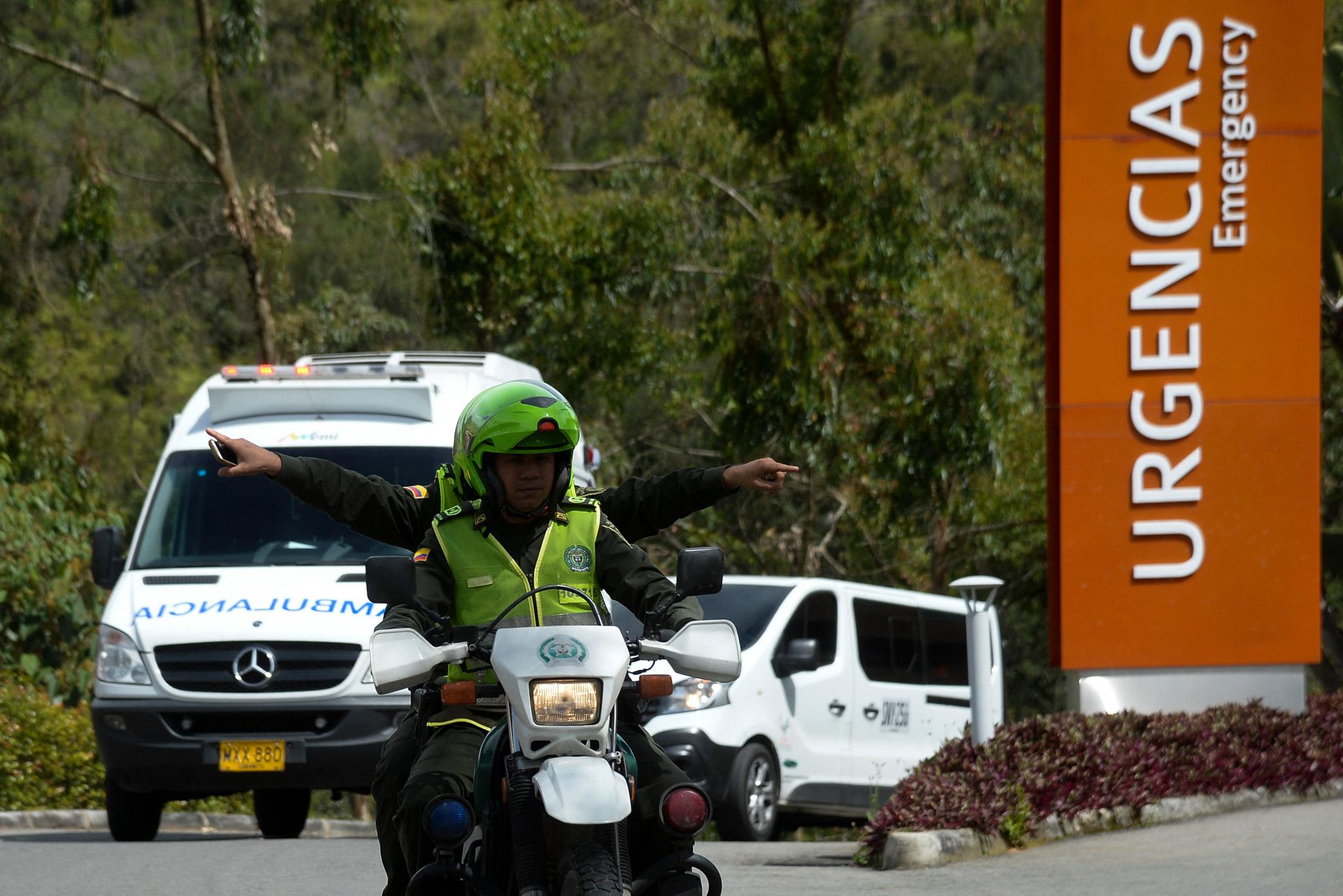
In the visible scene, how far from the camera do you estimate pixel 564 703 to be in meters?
4.16

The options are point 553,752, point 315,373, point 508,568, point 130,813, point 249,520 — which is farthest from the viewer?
point 315,373

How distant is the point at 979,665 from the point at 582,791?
23.1 ft

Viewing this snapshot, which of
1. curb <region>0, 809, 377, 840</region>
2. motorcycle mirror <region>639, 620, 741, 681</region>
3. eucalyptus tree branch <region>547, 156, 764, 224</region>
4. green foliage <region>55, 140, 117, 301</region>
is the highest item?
eucalyptus tree branch <region>547, 156, 764, 224</region>

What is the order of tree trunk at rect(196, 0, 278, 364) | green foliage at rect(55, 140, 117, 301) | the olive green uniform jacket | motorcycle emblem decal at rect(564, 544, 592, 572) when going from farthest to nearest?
Result: tree trunk at rect(196, 0, 278, 364)
green foliage at rect(55, 140, 117, 301)
the olive green uniform jacket
motorcycle emblem decal at rect(564, 544, 592, 572)

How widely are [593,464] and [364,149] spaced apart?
1110 inches

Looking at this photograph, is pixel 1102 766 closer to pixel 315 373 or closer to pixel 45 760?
pixel 315 373

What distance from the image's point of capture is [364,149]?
39938 millimetres

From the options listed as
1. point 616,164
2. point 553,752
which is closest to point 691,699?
point 553,752

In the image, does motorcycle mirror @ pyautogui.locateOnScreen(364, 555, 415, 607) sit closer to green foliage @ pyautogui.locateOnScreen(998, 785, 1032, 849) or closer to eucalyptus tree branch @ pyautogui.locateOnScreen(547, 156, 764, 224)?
green foliage @ pyautogui.locateOnScreen(998, 785, 1032, 849)

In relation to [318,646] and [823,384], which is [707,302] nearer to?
[823,384]

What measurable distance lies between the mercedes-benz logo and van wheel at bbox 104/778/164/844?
3.90 ft

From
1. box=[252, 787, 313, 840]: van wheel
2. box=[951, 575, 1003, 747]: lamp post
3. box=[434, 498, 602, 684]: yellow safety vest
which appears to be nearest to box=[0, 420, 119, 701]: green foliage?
box=[252, 787, 313, 840]: van wheel

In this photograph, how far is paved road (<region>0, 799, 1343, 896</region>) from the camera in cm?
771

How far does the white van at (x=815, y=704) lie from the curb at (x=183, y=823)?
252 centimetres
